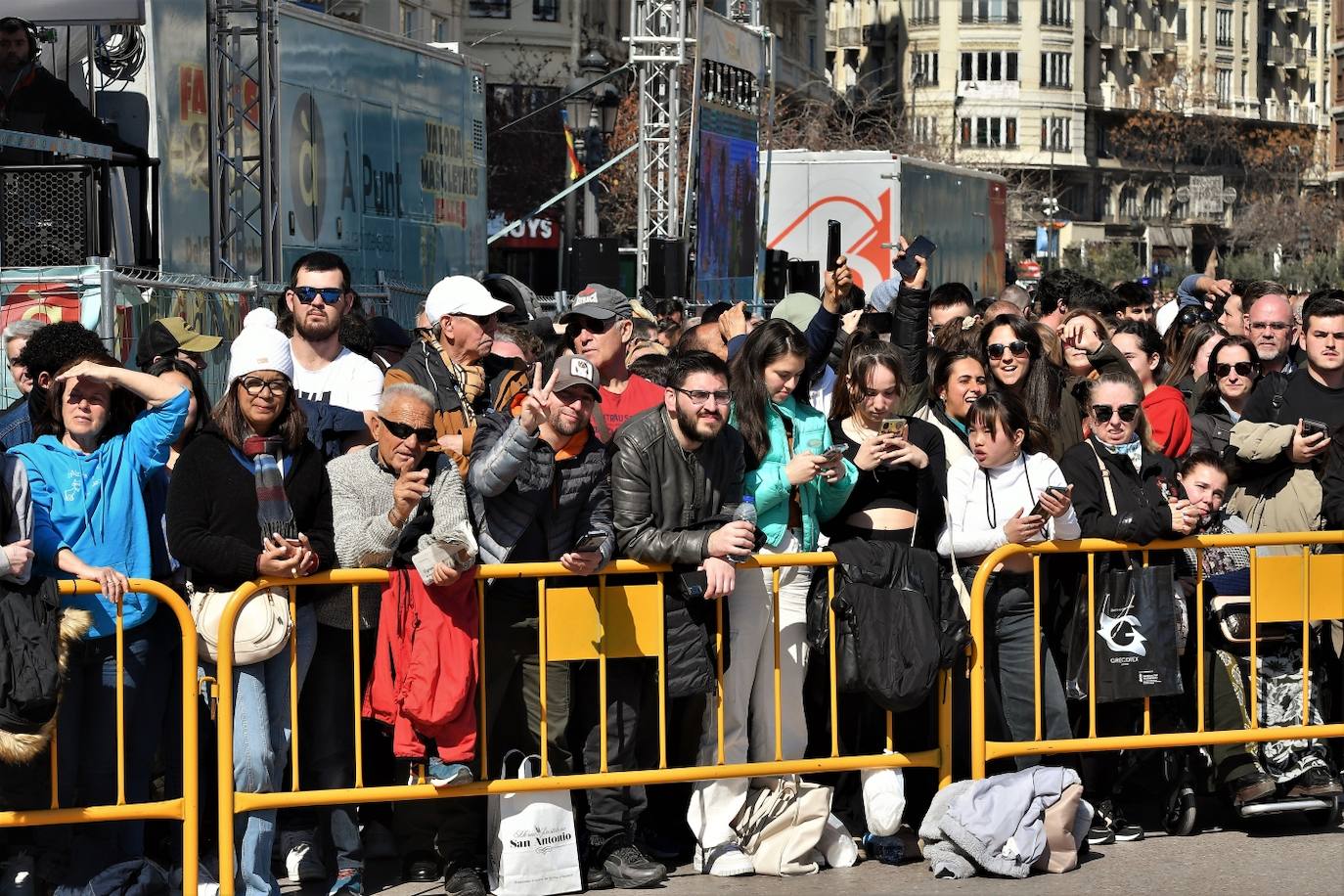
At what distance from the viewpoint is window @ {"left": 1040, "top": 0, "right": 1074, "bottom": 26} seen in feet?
341

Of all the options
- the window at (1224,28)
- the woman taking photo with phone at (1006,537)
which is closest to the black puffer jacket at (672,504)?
the woman taking photo with phone at (1006,537)

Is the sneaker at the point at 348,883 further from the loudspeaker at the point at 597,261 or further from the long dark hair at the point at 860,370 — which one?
the loudspeaker at the point at 597,261

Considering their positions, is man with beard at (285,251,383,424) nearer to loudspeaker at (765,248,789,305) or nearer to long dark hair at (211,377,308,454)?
long dark hair at (211,377,308,454)

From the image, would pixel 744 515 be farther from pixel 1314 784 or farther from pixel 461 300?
pixel 1314 784

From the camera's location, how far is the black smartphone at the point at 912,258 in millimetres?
9734

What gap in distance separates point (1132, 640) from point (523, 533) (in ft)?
7.68

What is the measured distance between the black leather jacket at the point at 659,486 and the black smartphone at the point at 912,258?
3.23 metres

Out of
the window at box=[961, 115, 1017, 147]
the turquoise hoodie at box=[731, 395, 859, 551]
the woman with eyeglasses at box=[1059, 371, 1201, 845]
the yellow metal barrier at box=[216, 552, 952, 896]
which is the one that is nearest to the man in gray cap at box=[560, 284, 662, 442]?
the turquoise hoodie at box=[731, 395, 859, 551]

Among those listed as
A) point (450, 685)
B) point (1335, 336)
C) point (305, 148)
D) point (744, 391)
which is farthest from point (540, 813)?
point (305, 148)

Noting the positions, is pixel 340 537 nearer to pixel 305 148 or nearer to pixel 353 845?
pixel 353 845

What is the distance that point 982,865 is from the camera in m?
6.73

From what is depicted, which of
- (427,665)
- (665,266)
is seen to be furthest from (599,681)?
(665,266)

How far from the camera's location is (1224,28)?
374 feet

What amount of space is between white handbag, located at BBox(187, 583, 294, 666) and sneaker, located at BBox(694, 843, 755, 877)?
1713 mm
